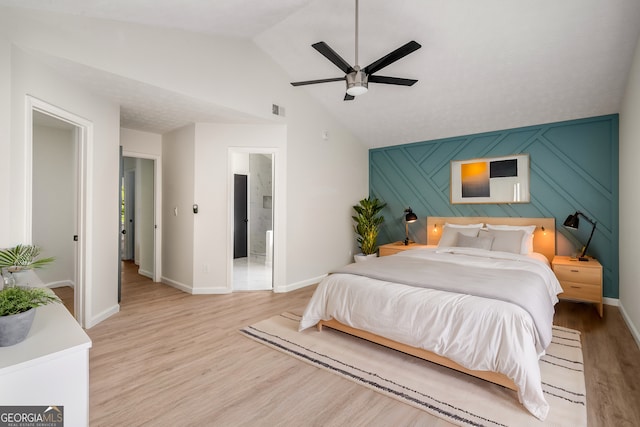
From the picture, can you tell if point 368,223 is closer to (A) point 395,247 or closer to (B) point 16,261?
(A) point 395,247

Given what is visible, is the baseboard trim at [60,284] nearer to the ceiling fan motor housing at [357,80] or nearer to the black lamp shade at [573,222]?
the ceiling fan motor housing at [357,80]

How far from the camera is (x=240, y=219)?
285 inches

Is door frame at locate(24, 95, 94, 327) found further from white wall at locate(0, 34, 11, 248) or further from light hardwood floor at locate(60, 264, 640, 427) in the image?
white wall at locate(0, 34, 11, 248)

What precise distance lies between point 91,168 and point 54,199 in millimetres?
2089

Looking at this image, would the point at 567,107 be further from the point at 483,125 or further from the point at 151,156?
the point at 151,156

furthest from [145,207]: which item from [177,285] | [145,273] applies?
[177,285]

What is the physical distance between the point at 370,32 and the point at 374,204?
3.00m

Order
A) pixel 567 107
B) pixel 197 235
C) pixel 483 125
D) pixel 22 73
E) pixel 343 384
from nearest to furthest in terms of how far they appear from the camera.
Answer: pixel 343 384, pixel 22 73, pixel 567 107, pixel 197 235, pixel 483 125

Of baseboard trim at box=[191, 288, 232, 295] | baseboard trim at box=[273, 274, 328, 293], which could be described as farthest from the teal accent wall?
baseboard trim at box=[191, 288, 232, 295]

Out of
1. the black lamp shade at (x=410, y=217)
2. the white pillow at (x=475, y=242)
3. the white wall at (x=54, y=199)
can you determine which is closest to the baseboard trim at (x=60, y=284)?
the white wall at (x=54, y=199)

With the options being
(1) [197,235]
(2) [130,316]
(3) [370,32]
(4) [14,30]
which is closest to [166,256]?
(1) [197,235]

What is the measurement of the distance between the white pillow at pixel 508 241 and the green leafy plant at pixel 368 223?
2032 mm

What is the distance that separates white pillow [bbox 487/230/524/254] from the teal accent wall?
659 millimetres

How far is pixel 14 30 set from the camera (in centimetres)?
231
